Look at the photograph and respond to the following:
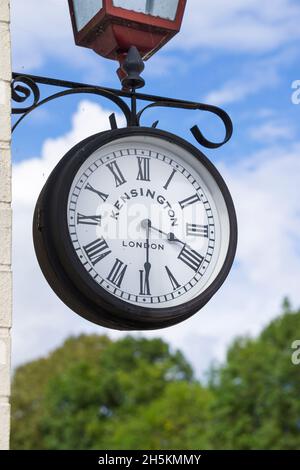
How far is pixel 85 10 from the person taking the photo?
335 centimetres

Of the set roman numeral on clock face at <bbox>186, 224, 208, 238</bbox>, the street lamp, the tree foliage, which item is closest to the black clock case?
roman numeral on clock face at <bbox>186, 224, 208, 238</bbox>

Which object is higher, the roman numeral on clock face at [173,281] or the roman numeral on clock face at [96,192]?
the roman numeral on clock face at [96,192]

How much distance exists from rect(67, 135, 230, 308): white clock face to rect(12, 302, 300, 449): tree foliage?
68.1 feet

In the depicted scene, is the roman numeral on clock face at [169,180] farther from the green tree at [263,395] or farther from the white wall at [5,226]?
the green tree at [263,395]

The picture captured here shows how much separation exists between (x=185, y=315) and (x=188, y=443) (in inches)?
957

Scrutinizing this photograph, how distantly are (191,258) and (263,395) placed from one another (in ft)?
72.4

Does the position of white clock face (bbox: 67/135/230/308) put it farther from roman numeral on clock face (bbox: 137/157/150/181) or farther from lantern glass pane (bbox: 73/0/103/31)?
lantern glass pane (bbox: 73/0/103/31)

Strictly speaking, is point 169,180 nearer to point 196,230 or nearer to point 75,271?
point 196,230

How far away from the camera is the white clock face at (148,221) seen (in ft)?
9.76

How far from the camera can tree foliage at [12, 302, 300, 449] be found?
24.3m

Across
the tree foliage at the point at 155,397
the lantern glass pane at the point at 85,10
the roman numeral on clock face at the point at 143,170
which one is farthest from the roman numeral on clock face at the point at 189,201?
the tree foliage at the point at 155,397

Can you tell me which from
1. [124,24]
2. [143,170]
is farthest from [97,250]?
[124,24]
